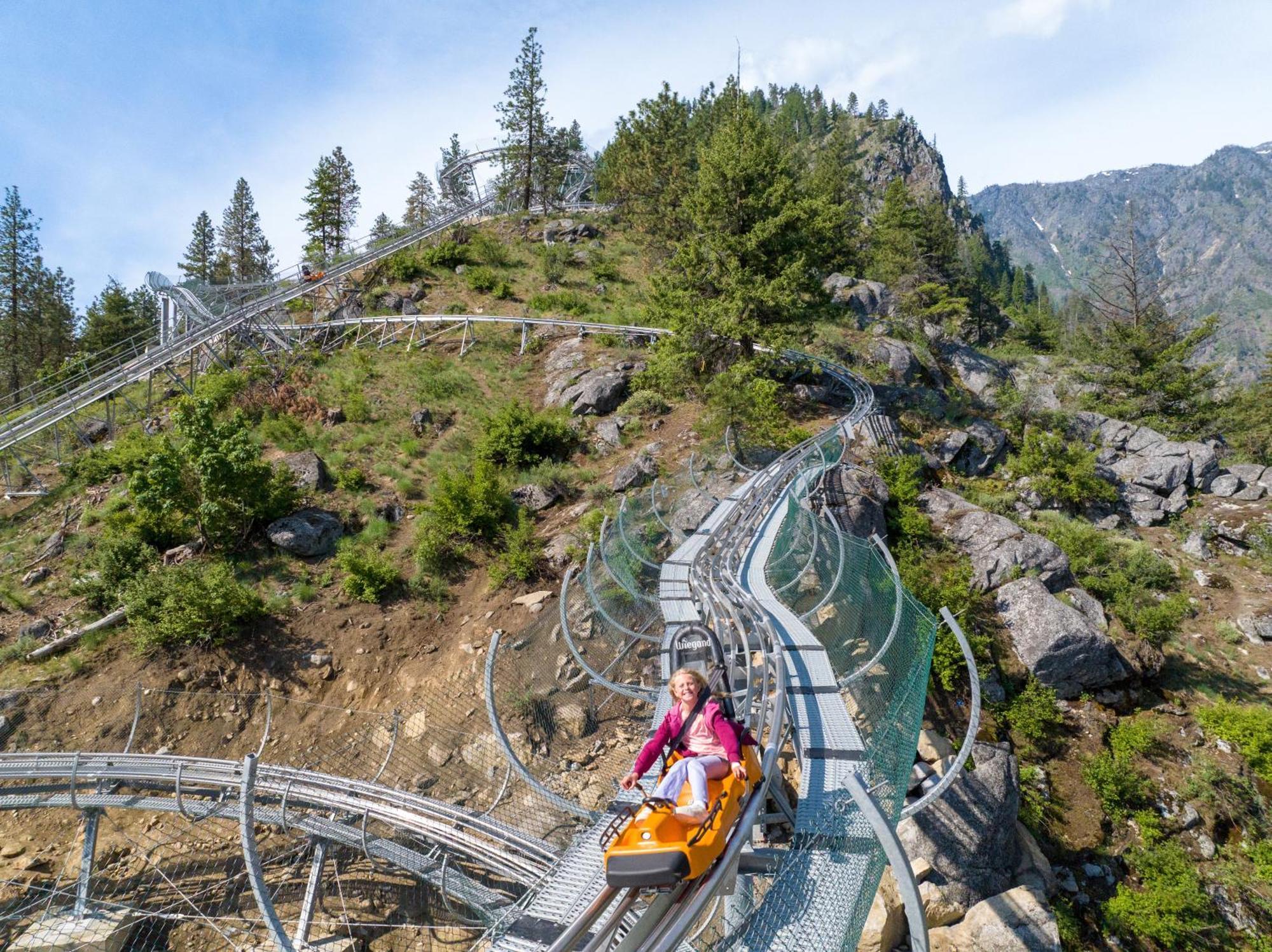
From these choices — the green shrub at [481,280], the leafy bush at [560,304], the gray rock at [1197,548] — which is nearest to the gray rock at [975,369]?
the gray rock at [1197,548]

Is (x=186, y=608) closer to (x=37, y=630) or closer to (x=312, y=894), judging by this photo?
(x=37, y=630)

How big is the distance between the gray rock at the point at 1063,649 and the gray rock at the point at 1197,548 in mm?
8805

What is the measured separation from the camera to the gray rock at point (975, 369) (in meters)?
26.8

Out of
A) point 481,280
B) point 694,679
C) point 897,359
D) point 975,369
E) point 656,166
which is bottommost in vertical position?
point 694,679

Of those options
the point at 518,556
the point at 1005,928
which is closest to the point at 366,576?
the point at 518,556

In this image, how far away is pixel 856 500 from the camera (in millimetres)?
13711

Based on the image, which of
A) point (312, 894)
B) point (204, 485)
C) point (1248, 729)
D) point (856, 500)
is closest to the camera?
point (312, 894)

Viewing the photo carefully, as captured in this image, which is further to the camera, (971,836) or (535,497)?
(535,497)

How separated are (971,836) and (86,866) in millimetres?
11064

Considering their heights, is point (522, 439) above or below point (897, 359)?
below

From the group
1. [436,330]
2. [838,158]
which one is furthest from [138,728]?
[838,158]

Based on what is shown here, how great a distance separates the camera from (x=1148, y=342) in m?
25.6

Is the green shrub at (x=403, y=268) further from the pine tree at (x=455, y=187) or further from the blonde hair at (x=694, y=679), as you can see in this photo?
the blonde hair at (x=694, y=679)

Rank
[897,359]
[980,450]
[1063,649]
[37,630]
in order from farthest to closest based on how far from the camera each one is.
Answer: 1. [897,359]
2. [980,450]
3. [1063,649]
4. [37,630]
